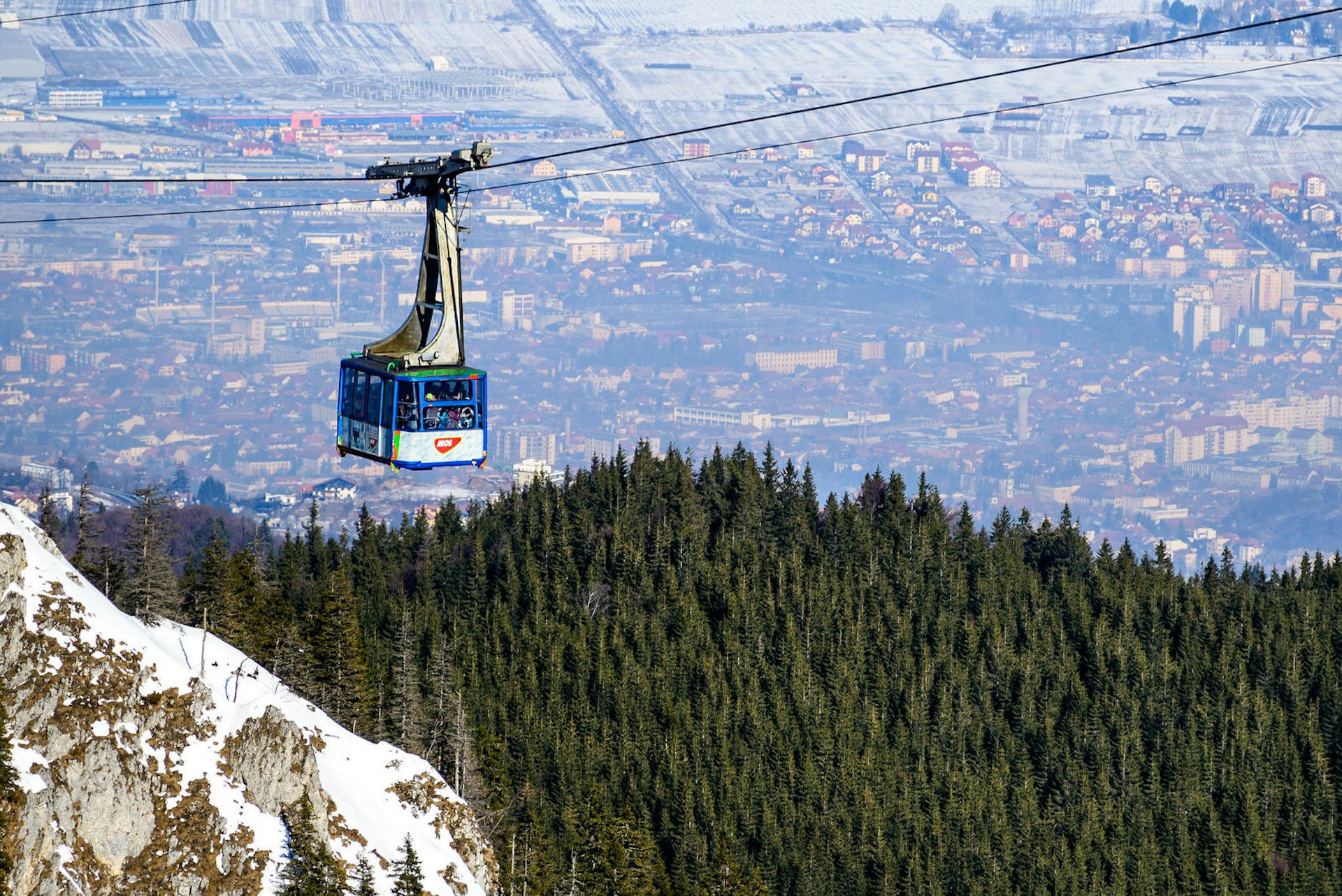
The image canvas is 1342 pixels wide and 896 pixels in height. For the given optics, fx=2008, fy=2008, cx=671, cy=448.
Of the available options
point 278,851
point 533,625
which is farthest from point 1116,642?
point 278,851

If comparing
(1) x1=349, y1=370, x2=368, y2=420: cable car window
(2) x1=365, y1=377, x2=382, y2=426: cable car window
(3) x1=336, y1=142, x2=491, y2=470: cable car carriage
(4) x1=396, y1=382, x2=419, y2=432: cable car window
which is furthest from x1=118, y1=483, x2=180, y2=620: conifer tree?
(4) x1=396, y1=382, x2=419, y2=432: cable car window

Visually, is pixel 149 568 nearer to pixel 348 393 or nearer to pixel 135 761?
pixel 135 761

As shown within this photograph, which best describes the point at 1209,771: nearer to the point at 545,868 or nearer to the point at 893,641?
the point at 893,641

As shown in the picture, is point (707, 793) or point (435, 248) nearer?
point (435, 248)

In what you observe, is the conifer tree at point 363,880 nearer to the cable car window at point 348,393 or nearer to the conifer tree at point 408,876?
the conifer tree at point 408,876

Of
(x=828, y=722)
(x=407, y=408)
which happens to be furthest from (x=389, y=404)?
(x=828, y=722)

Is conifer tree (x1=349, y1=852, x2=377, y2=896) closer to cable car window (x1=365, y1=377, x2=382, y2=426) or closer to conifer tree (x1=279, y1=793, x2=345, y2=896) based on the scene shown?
conifer tree (x1=279, y1=793, x2=345, y2=896)
